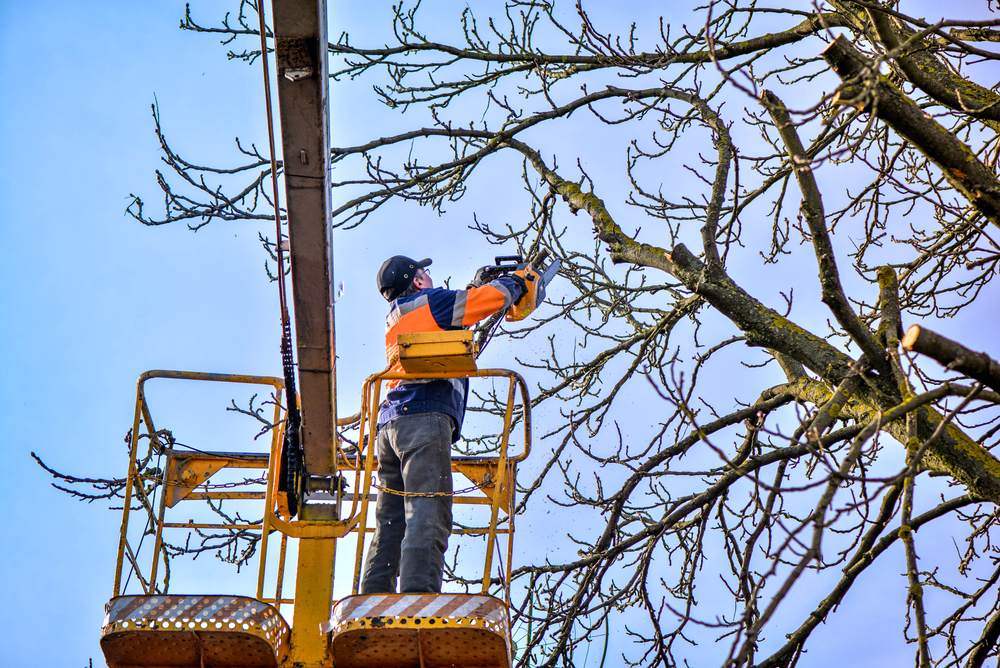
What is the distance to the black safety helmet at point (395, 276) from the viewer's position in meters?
6.21

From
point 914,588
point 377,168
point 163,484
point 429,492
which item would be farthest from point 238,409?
point 914,588

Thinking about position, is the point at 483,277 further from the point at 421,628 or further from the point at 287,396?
the point at 421,628

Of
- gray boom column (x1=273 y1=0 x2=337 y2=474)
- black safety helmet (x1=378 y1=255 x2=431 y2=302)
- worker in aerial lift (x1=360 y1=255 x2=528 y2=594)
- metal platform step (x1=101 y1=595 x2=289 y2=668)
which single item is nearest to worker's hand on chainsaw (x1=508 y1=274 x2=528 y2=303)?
worker in aerial lift (x1=360 y1=255 x2=528 y2=594)

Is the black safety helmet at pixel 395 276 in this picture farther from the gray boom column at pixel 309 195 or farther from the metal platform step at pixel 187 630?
the metal platform step at pixel 187 630

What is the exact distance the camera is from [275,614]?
4934 mm

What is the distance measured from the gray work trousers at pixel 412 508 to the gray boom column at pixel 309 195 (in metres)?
0.45

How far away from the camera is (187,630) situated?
4.70m

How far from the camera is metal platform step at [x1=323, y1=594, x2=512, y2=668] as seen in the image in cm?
458

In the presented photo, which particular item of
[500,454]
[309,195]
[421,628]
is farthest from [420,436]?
[309,195]

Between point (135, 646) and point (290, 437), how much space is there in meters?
1.48

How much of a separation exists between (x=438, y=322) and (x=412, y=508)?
1124 millimetres

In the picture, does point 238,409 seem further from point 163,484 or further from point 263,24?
point 263,24

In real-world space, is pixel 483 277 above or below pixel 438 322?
above

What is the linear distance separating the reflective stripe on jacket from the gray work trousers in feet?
0.23
